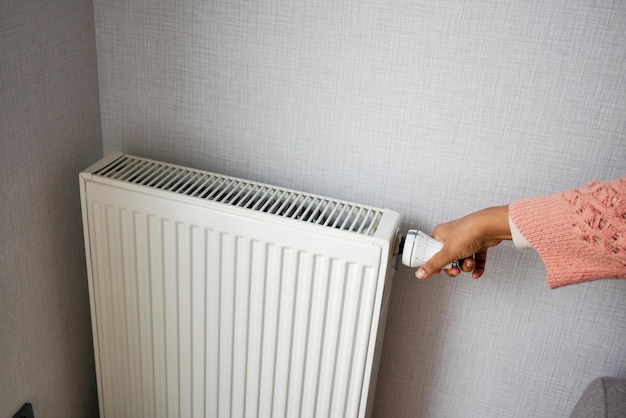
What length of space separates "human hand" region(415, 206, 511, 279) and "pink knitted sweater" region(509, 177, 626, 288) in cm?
4

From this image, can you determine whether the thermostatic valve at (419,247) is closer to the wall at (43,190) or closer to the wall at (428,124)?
the wall at (428,124)

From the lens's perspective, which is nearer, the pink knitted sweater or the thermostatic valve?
the pink knitted sweater

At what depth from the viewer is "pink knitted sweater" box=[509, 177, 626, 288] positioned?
34.0 inches

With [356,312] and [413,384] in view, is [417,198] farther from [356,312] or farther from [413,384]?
[413,384]

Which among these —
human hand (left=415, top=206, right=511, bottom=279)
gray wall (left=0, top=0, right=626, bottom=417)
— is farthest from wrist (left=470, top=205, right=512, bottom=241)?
gray wall (left=0, top=0, right=626, bottom=417)

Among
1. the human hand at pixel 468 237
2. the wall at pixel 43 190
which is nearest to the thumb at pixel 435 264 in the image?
the human hand at pixel 468 237

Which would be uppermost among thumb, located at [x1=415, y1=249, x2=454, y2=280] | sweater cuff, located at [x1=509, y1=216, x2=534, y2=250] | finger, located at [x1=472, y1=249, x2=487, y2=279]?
sweater cuff, located at [x1=509, y1=216, x2=534, y2=250]

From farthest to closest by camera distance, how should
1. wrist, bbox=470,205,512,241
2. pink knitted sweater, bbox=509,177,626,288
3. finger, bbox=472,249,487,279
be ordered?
finger, bbox=472,249,487,279 → wrist, bbox=470,205,512,241 → pink knitted sweater, bbox=509,177,626,288

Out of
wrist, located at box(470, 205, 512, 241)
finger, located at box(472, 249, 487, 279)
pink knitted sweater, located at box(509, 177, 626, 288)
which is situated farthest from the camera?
finger, located at box(472, 249, 487, 279)

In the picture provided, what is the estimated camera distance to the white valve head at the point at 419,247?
1054mm

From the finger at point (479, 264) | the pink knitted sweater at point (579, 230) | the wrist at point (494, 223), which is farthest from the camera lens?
the finger at point (479, 264)

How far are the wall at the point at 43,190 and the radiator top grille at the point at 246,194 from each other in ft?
0.35

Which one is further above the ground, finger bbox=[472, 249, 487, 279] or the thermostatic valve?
the thermostatic valve

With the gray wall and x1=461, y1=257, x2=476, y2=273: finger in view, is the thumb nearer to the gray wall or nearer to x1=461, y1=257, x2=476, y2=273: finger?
x1=461, y1=257, x2=476, y2=273: finger
